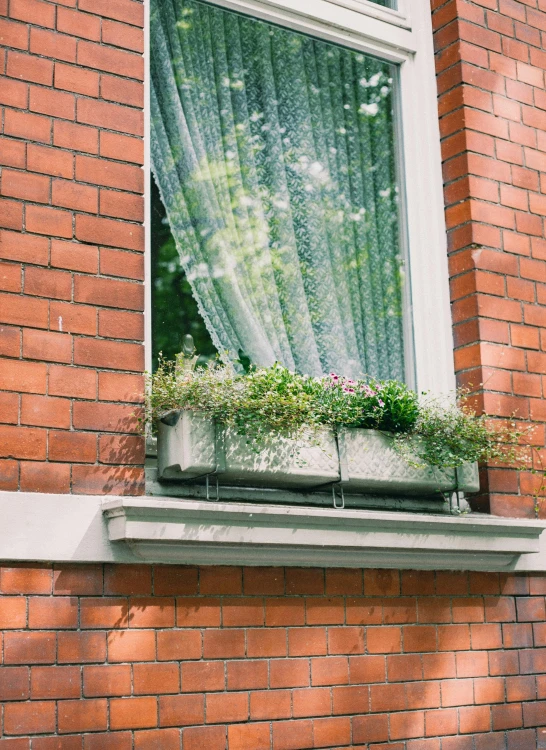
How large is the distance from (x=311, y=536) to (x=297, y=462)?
261 millimetres

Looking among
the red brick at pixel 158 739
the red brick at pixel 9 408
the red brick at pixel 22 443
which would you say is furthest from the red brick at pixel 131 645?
the red brick at pixel 9 408

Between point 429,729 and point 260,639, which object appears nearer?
point 260,639

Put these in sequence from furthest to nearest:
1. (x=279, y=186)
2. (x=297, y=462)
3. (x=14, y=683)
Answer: (x=279, y=186) < (x=297, y=462) < (x=14, y=683)

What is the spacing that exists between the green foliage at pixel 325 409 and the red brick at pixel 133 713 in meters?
0.90

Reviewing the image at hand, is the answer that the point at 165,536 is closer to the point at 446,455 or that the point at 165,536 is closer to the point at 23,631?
the point at 23,631

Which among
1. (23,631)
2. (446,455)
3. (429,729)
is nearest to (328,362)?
(446,455)

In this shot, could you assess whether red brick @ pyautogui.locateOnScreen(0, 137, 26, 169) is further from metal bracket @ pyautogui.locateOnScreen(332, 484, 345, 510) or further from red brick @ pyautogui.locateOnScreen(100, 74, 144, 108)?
metal bracket @ pyautogui.locateOnScreen(332, 484, 345, 510)

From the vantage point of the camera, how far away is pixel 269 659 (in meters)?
3.46

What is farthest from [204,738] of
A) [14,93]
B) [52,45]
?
[52,45]

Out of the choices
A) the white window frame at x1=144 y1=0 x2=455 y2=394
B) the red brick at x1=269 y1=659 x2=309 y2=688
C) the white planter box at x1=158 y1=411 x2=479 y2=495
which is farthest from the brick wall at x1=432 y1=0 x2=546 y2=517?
the red brick at x1=269 y1=659 x2=309 y2=688

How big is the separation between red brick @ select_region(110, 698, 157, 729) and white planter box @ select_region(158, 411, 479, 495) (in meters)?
0.74

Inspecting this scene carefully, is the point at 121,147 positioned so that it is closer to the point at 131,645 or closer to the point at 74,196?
the point at 74,196

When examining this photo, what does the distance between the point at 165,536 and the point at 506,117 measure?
8.55ft

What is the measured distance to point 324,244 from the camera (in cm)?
438
